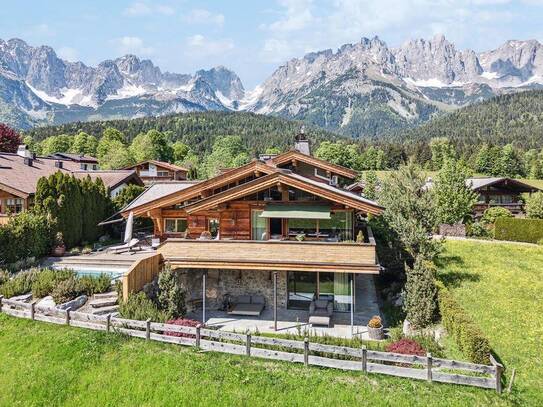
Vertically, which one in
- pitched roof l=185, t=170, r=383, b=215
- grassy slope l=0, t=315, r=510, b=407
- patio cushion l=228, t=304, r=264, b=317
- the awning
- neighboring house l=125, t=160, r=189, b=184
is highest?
neighboring house l=125, t=160, r=189, b=184

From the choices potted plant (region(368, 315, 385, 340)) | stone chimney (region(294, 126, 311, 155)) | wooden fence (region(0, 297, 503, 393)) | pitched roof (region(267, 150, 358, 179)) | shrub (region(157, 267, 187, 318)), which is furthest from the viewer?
stone chimney (region(294, 126, 311, 155))

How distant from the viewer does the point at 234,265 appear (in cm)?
1869

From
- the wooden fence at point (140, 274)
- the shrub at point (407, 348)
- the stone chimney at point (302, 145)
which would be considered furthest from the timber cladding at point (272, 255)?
the stone chimney at point (302, 145)

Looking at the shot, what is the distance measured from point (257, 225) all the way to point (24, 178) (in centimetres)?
2071

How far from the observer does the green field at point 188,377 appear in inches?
474

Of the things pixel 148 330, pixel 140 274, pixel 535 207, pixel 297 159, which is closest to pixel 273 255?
pixel 140 274

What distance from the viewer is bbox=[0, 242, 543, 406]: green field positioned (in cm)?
1205

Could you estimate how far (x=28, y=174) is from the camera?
3297 cm

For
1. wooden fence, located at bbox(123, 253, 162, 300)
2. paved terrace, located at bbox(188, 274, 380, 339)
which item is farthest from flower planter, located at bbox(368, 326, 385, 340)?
wooden fence, located at bbox(123, 253, 162, 300)

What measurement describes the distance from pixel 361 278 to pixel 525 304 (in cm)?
948

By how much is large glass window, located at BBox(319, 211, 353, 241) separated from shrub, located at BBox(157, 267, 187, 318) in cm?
766

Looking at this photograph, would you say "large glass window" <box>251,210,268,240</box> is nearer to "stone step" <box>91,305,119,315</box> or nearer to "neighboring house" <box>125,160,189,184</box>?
"stone step" <box>91,305,119,315</box>

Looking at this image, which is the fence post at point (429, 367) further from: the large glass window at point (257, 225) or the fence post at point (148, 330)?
the large glass window at point (257, 225)

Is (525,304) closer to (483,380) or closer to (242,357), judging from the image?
(483,380)
